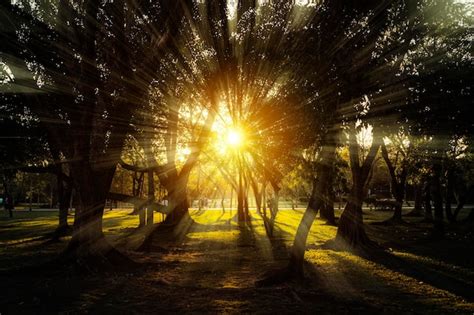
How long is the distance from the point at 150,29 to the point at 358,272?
1207cm

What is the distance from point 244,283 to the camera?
13.0 meters

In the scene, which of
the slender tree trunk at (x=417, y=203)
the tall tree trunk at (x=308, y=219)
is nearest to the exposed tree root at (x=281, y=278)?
the tall tree trunk at (x=308, y=219)

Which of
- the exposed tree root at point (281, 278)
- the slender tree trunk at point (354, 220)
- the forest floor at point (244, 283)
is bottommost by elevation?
the forest floor at point (244, 283)

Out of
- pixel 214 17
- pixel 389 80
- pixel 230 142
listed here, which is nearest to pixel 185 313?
pixel 389 80

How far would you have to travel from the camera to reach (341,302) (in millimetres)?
10391

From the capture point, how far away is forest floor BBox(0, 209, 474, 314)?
10016 millimetres

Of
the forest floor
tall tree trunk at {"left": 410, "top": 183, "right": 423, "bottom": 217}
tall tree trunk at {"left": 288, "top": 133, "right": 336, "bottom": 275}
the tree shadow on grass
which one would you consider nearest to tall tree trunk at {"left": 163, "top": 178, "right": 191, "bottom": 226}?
the forest floor

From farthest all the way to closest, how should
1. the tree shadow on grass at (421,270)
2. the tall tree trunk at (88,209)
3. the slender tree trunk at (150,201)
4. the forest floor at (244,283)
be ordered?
the slender tree trunk at (150,201) < the tall tree trunk at (88,209) < the tree shadow on grass at (421,270) < the forest floor at (244,283)

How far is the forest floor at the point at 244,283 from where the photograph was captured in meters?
10.0

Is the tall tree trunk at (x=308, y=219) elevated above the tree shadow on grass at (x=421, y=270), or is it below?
above

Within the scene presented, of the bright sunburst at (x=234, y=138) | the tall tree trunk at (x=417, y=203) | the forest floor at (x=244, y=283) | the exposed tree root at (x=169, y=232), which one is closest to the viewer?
the forest floor at (x=244, y=283)

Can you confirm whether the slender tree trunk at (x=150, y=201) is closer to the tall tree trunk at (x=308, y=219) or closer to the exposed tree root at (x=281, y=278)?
the exposed tree root at (x=281, y=278)

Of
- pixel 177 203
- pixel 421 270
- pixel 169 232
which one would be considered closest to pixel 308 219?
pixel 421 270

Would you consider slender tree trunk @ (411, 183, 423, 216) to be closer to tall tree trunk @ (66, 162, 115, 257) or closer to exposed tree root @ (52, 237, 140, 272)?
exposed tree root @ (52, 237, 140, 272)
